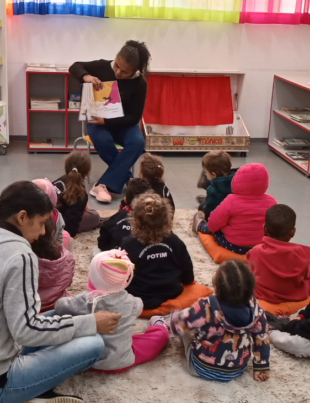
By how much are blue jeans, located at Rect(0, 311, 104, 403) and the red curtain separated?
3.67 metres

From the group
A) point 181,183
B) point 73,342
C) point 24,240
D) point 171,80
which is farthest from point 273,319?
point 171,80

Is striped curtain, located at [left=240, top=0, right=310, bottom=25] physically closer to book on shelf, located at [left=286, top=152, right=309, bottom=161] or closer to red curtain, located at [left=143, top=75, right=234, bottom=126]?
red curtain, located at [left=143, top=75, right=234, bottom=126]

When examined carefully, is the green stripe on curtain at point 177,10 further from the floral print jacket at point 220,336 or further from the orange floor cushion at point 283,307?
the floral print jacket at point 220,336

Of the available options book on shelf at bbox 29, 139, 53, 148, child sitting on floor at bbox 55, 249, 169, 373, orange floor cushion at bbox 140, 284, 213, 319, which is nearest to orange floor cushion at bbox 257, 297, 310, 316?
orange floor cushion at bbox 140, 284, 213, 319

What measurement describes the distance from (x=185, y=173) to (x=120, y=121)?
84cm

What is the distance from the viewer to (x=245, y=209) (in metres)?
2.93

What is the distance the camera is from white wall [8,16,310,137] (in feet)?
16.5

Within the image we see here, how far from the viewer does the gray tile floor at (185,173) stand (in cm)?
391

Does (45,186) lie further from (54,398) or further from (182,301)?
(54,398)

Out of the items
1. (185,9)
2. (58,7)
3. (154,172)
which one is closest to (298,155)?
(185,9)

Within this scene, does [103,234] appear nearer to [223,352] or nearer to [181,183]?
[223,352]

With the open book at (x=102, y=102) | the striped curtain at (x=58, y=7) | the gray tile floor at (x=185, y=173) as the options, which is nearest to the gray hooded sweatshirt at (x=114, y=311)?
the gray tile floor at (x=185, y=173)

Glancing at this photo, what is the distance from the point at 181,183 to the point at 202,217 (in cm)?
102

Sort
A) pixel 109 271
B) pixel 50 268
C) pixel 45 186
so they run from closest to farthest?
pixel 109 271
pixel 50 268
pixel 45 186
